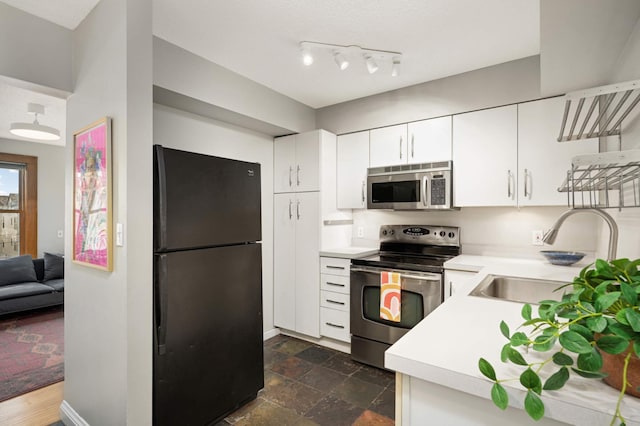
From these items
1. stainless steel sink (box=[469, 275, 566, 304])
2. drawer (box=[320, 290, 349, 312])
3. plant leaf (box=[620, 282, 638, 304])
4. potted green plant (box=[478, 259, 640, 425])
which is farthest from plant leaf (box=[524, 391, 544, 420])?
drawer (box=[320, 290, 349, 312])

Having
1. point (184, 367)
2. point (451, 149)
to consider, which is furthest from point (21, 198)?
point (451, 149)

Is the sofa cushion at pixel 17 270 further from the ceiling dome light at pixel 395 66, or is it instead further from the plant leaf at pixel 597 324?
the plant leaf at pixel 597 324

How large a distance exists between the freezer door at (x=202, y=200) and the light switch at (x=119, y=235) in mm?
163

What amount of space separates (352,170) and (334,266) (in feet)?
3.32

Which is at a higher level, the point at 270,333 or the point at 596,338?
the point at 596,338

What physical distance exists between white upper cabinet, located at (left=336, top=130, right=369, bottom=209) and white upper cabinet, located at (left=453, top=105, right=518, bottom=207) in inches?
34.3

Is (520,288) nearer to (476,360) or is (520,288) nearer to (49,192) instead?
(476,360)

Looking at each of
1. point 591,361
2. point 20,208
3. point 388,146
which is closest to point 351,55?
point 388,146

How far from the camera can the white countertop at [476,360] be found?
1.97ft

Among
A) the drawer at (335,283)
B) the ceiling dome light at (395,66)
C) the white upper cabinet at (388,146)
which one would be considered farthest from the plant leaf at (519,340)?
the white upper cabinet at (388,146)

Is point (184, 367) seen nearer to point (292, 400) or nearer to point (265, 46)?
point (292, 400)

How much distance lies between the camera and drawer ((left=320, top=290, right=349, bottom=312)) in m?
3.05

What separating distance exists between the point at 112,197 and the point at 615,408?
2026mm

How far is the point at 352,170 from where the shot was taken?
3.36 m
